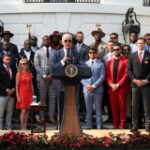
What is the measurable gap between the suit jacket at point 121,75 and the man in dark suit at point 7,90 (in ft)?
7.35

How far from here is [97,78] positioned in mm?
8727

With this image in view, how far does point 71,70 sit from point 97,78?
2203mm

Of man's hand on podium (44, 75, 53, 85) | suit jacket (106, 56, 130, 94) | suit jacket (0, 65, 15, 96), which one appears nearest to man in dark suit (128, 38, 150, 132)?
suit jacket (106, 56, 130, 94)

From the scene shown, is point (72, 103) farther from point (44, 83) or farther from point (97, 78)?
point (44, 83)

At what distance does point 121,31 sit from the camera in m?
14.7

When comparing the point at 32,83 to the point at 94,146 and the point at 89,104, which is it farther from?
the point at 94,146

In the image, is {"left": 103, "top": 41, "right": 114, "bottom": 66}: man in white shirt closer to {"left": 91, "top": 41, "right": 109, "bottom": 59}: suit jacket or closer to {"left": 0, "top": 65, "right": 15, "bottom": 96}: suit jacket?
{"left": 91, "top": 41, "right": 109, "bottom": 59}: suit jacket

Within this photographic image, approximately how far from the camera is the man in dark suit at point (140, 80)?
803 centimetres

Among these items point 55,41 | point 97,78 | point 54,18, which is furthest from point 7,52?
point 54,18

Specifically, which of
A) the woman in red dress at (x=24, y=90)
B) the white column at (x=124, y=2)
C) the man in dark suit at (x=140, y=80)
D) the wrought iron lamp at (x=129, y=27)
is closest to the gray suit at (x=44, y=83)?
the woman in red dress at (x=24, y=90)

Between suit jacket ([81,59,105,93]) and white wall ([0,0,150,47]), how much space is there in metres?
5.67

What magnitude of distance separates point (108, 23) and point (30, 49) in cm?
582

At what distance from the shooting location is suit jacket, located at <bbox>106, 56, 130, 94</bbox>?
855 centimetres

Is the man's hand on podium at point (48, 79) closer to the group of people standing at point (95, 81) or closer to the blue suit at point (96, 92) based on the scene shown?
the group of people standing at point (95, 81)
